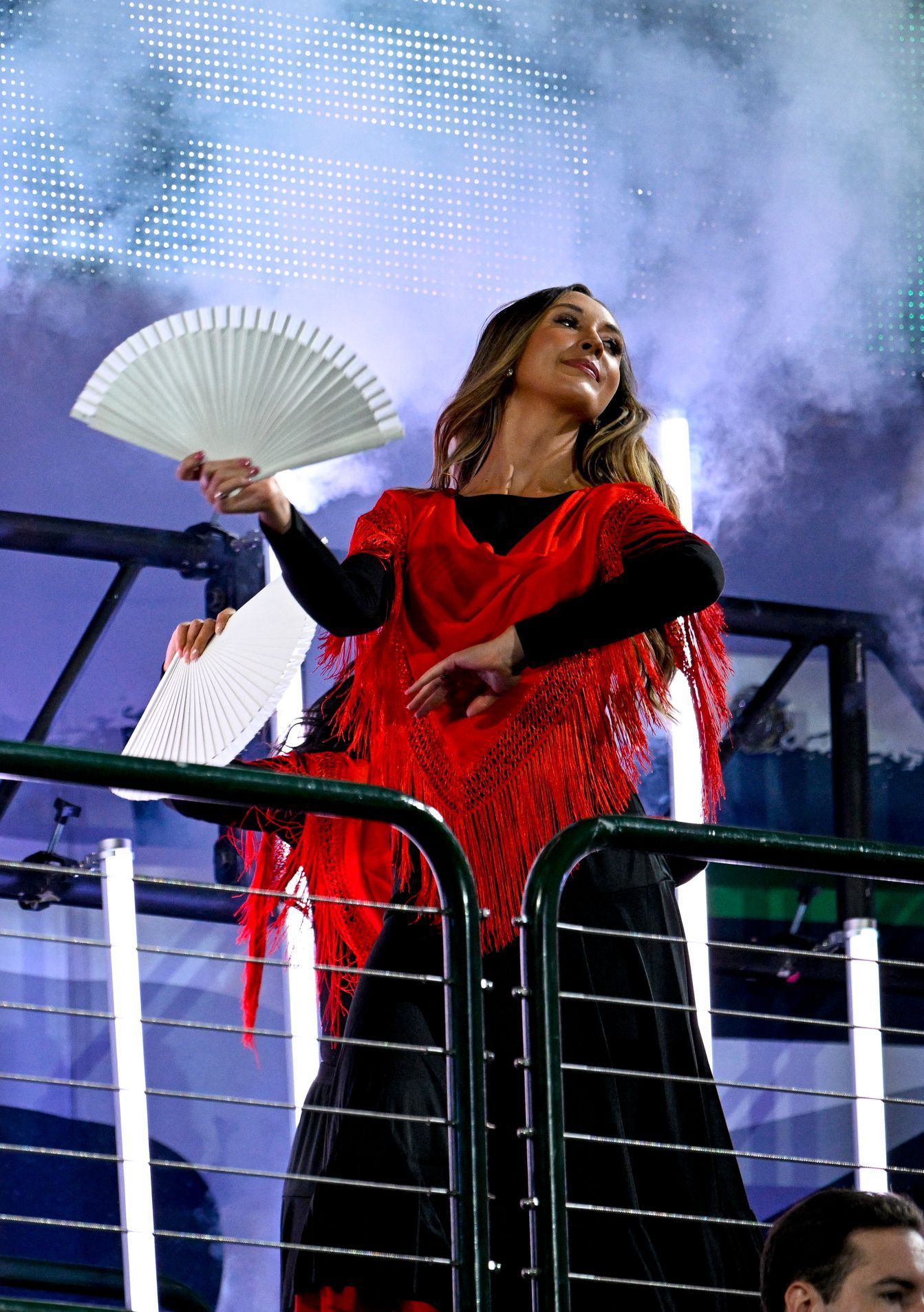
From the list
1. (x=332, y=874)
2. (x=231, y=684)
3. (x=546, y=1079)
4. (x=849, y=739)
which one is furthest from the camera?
(x=849, y=739)

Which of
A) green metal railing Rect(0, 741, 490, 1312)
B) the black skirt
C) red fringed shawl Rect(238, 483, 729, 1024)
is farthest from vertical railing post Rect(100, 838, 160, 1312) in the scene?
green metal railing Rect(0, 741, 490, 1312)

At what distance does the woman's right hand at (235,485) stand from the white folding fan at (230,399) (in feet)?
0.04

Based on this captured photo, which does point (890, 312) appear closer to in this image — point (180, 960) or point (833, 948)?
point (833, 948)

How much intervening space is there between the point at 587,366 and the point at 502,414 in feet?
0.42

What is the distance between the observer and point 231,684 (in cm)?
247

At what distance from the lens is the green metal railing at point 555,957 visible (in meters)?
1.79

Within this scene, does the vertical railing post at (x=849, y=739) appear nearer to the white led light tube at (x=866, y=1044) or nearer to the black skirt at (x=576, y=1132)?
the white led light tube at (x=866, y=1044)

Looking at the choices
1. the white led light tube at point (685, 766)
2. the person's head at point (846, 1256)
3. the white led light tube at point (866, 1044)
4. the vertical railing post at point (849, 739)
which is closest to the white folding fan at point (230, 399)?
the person's head at point (846, 1256)

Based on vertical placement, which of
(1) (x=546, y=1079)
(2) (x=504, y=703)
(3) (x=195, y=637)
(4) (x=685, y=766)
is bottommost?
(1) (x=546, y=1079)

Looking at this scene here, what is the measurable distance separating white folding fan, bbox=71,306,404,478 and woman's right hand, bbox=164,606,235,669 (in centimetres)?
50

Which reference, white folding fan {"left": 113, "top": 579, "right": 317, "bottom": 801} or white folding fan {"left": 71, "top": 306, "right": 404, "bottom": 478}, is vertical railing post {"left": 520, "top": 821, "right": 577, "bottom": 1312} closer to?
white folding fan {"left": 71, "top": 306, "right": 404, "bottom": 478}

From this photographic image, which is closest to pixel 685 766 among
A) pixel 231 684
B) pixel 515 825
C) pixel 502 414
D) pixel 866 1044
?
pixel 866 1044

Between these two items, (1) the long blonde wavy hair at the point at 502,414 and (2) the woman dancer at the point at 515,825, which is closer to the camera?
(2) the woman dancer at the point at 515,825

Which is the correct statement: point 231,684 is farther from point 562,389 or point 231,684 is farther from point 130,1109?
point 130,1109
